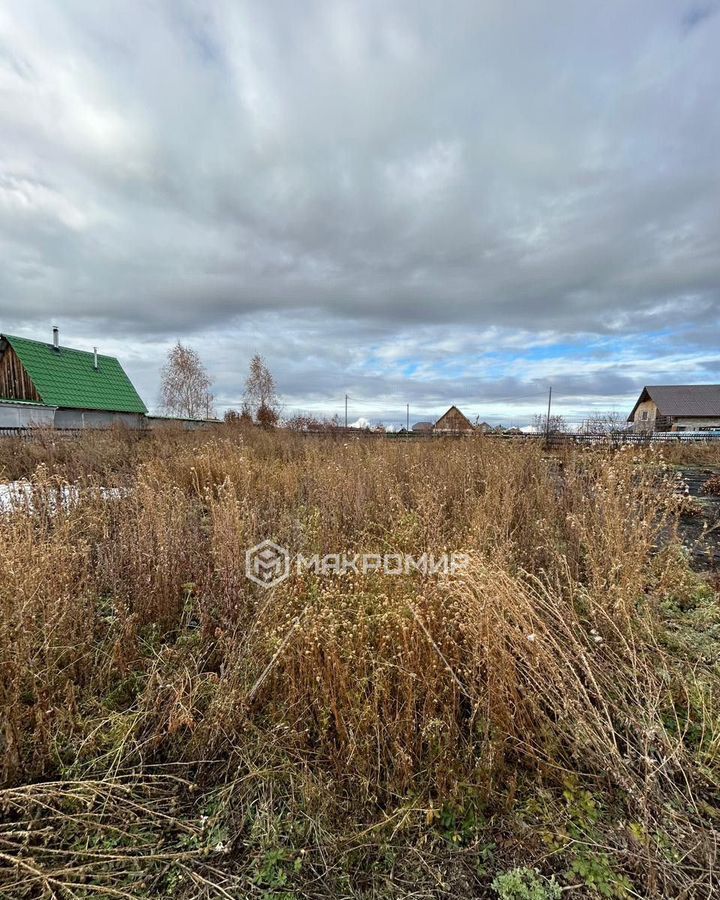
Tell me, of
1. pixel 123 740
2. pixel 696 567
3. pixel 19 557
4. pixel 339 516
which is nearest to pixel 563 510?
pixel 696 567

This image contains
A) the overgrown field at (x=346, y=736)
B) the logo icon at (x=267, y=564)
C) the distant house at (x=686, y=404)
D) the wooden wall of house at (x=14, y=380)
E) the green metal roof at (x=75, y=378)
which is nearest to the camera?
the overgrown field at (x=346, y=736)

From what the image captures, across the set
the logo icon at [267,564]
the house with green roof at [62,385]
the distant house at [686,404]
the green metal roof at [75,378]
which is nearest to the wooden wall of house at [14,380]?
the house with green roof at [62,385]

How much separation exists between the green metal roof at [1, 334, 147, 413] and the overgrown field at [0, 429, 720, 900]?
21.5 m

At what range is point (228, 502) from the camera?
321 cm

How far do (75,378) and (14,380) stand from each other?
2.49 metres

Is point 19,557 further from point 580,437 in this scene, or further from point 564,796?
point 580,437

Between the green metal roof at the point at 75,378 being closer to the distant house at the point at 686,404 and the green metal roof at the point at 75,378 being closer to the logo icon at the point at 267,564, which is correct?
the logo icon at the point at 267,564

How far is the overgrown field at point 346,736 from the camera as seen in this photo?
1387 millimetres

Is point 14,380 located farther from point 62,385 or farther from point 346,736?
point 346,736

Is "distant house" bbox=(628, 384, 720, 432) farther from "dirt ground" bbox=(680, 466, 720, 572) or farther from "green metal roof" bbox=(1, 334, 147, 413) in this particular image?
"green metal roof" bbox=(1, 334, 147, 413)

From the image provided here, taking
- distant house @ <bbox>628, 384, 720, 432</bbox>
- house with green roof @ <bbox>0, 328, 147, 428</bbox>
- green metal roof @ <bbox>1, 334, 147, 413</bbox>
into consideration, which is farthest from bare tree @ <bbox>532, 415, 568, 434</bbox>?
distant house @ <bbox>628, 384, 720, 432</bbox>

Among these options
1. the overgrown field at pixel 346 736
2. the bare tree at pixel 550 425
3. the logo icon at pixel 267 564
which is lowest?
the overgrown field at pixel 346 736

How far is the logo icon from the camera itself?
2740 mm

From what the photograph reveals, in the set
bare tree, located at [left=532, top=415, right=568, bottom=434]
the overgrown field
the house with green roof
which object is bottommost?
the overgrown field
